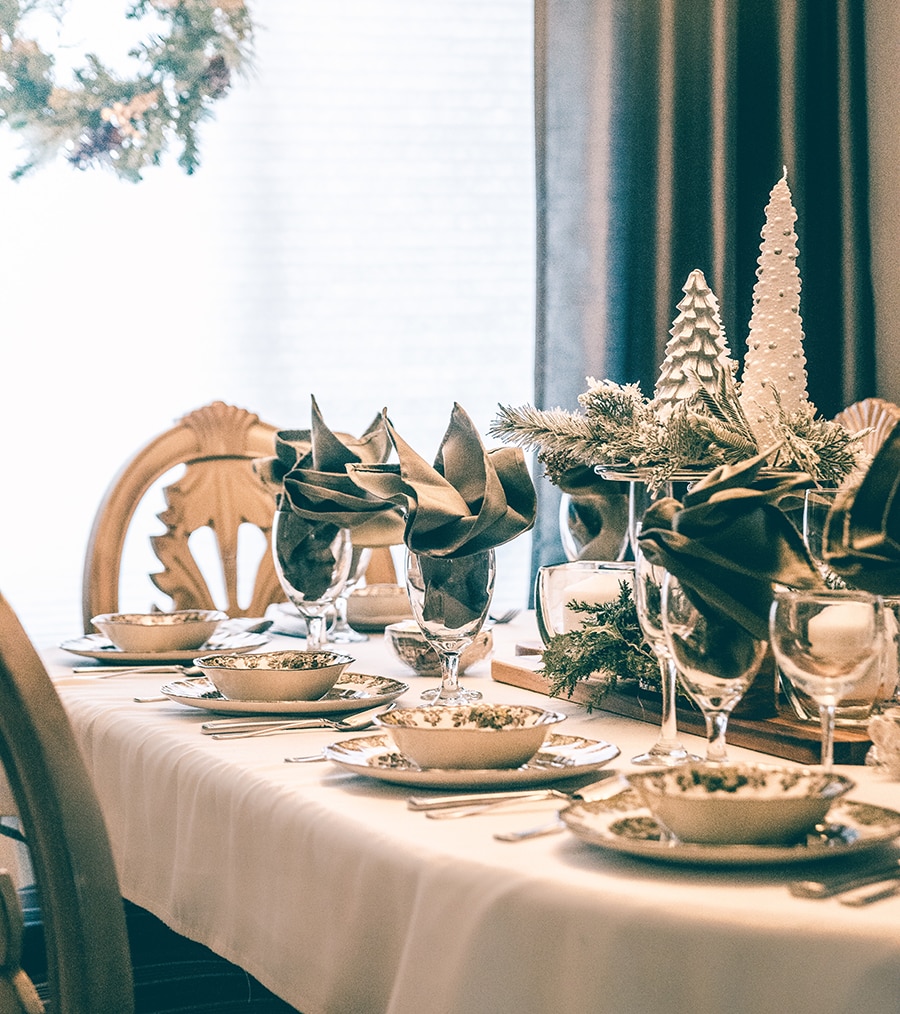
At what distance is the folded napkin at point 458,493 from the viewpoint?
1122 mm

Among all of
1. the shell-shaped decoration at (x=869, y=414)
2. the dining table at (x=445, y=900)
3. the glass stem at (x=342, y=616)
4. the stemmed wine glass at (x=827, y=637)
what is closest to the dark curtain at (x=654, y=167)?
the shell-shaped decoration at (x=869, y=414)

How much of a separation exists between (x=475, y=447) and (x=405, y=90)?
2062 mm

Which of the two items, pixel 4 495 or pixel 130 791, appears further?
pixel 4 495

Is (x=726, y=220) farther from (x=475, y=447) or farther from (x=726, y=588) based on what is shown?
(x=726, y=588)

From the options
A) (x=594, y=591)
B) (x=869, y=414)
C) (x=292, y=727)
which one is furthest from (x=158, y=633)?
(x=869, y=414)

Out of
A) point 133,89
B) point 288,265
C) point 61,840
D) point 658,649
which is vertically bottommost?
point 61,840

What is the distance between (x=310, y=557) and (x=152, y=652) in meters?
0.26

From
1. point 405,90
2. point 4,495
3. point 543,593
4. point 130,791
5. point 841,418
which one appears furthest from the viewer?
point 405,90

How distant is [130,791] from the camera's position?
3.72 feet

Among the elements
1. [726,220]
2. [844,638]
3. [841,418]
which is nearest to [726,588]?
[844,638]

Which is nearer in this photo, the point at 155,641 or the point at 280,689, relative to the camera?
the point at 280,689

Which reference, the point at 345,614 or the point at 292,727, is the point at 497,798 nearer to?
the point at 292,727

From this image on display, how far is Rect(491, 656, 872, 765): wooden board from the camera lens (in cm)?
98

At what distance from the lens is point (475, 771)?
90 cm
